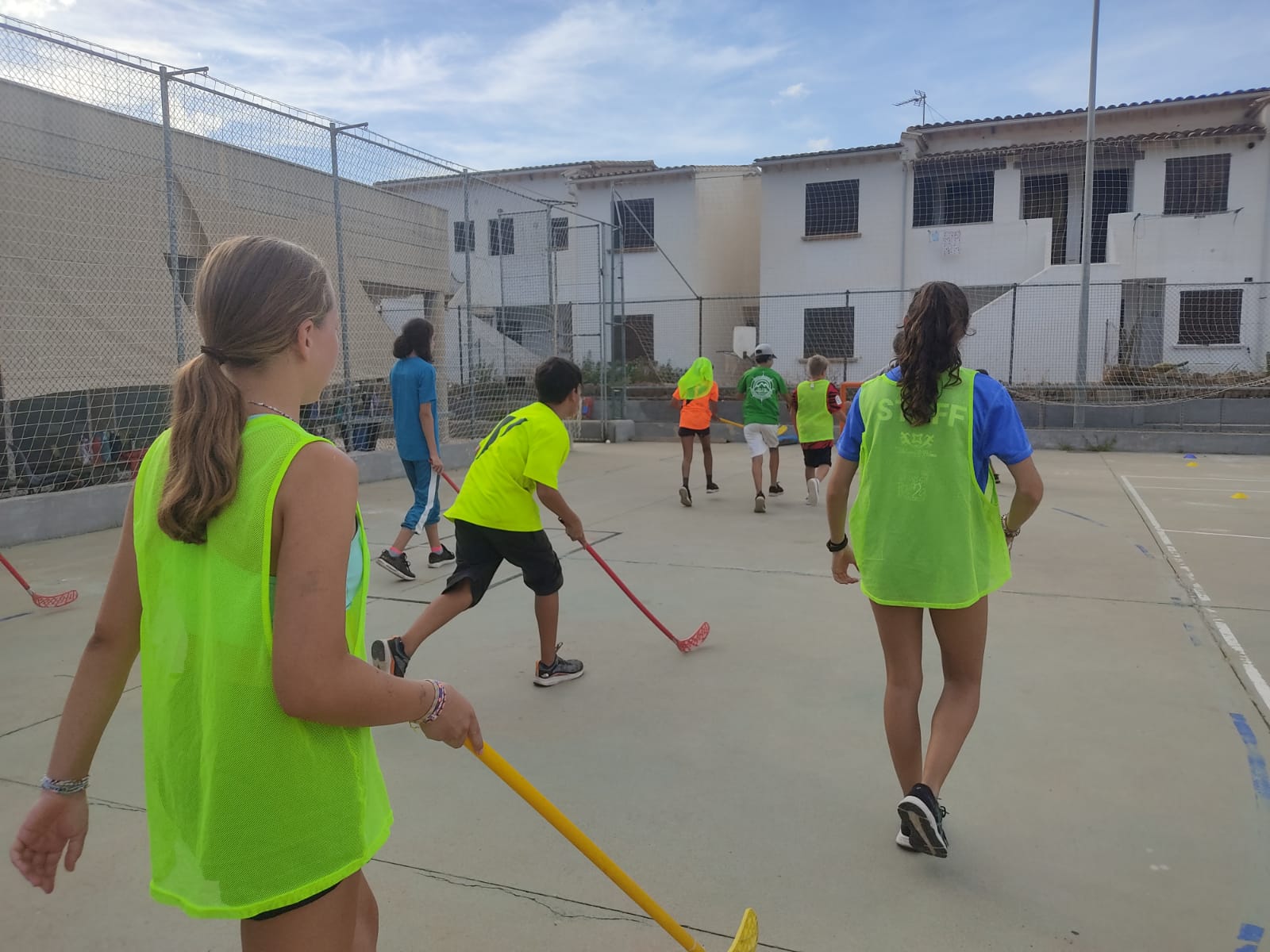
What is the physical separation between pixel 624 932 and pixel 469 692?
73.4 inches

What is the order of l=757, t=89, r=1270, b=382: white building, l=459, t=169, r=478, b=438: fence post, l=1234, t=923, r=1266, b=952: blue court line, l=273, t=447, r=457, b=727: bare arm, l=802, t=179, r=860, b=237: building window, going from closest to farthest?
l=273, t=447, r=457, b=727: bare arm
l=1234, t=923, r=1266, b=952: blue court line
l=459, t=169, r=478, b=438: fence post
l=757, t=89, r=1270, b=382: white building
l=802, t=179, r=860, b=237: building window

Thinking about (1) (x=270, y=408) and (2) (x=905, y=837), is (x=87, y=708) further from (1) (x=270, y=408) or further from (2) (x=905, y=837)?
(2) (x=905, y=837)

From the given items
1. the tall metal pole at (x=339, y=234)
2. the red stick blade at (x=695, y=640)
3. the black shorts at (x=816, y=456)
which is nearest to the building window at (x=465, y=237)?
the tall metal pole at (x=339, y=234)

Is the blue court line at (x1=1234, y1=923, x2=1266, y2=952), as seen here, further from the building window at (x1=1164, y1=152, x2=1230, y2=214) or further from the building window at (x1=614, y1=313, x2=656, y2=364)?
the building window at (x1=1164, y1=152, x2=1230, y2=214)

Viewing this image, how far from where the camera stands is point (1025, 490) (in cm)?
278

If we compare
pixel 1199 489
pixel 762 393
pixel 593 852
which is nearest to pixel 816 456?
pixel 762 393

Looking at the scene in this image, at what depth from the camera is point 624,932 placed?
2.38 meters

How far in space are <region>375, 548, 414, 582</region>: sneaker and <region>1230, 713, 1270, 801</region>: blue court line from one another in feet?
15.3

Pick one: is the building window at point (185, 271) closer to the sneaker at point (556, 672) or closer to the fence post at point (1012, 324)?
the sneaker at point (556, 672)

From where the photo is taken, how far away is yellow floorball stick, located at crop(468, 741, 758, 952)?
1.60 meters

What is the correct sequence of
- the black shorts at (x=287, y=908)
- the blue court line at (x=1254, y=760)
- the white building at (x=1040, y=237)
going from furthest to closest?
the white building at (x=1040, y=237)
the blue court line at (x=1254, y=760)
the black shorts at (x=287, y=908)

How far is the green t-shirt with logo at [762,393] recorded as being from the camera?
9406 mm

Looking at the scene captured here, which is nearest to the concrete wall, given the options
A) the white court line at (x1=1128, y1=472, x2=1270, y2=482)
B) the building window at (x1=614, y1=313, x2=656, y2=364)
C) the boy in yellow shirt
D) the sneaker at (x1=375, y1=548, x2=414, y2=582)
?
the sneaker at (x1=375, y1=548, x2=414, y2=582)

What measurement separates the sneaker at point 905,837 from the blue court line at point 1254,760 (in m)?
1.29
